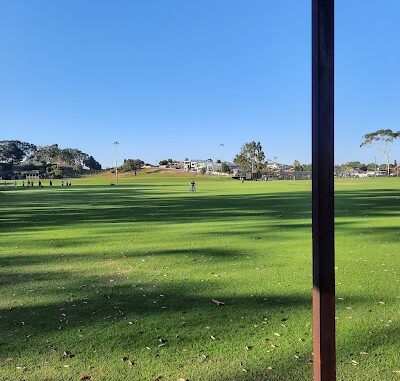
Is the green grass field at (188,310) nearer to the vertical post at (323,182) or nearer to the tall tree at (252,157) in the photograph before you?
the vertical post at (323,182)

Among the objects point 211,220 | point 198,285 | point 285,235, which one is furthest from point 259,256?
point 211,220

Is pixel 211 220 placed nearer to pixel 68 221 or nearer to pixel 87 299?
pixel 68 221

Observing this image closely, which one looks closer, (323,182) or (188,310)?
(323,182)

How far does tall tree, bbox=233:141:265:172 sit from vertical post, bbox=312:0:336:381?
157 m

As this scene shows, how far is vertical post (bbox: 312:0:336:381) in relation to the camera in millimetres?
2490

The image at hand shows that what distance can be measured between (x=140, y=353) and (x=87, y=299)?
2.32 metres

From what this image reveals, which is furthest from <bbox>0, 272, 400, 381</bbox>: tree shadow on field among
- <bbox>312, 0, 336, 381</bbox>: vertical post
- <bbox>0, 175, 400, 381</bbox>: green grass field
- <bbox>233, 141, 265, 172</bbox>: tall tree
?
<bbox>233, 141, 265, 172</bbox>: tall tree

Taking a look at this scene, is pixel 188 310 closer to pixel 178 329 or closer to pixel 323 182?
pixel 178 329

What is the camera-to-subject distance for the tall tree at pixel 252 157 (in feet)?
523

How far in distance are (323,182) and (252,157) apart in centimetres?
15947

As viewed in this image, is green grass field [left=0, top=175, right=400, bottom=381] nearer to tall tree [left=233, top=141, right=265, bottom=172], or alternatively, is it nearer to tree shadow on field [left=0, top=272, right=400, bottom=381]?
tree shadow on field [left=0, top=272, right=400, bottom=381]

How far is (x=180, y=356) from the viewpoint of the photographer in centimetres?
444

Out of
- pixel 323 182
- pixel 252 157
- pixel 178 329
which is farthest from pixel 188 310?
pixel 252 157

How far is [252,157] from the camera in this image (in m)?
161
